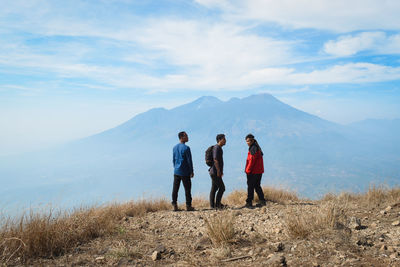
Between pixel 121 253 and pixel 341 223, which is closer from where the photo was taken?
pixel 121 253

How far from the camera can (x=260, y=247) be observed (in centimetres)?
383

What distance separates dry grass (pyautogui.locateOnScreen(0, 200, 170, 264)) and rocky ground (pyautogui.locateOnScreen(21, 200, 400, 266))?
0.73ft

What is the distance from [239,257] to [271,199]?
15.6ft

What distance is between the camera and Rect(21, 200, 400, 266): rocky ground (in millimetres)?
3299

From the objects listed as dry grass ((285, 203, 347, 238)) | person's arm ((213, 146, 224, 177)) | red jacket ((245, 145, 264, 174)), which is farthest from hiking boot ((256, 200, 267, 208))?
dry grass ((285, 203, 347, 238))

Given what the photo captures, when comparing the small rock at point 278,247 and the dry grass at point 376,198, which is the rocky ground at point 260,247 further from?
the dry grass at point 376,198

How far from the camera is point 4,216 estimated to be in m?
4.14

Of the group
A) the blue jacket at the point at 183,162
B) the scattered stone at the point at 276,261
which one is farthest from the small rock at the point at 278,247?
the blue jacket at the point at 183,162

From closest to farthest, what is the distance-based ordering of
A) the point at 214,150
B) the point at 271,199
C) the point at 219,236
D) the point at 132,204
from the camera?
the point at 219,236 < the point at 214,150 < the point at 132,204 < the point at 271,199

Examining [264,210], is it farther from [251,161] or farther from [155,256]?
[155,256]

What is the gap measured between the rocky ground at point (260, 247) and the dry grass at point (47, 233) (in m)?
0.22

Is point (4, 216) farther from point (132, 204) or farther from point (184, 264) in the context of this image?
point (132, 204)

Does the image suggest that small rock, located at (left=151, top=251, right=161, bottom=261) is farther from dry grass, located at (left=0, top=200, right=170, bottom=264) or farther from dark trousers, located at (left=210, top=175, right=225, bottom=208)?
dark trousers, located at (left=210, top=175, right=225, bottom=208)

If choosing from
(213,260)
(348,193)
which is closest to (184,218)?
(213,260)
